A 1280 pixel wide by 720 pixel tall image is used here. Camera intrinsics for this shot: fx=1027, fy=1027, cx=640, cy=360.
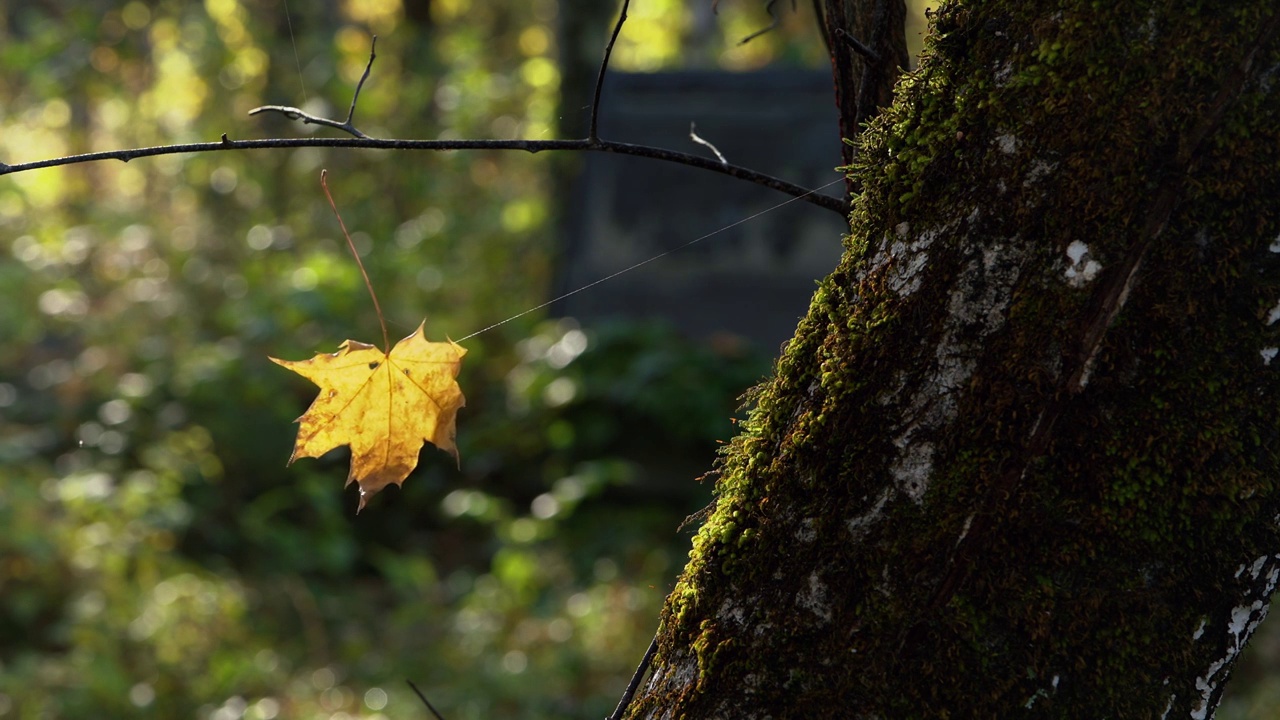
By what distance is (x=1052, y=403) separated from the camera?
98cm

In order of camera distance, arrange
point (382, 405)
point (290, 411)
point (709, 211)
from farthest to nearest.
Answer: point (709, 211), point (290, 411), point (382, 405)

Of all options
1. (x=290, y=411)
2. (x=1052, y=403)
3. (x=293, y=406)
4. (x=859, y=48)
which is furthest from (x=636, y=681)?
(x=293, y=406)

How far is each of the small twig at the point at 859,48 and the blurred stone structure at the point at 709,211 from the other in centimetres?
450

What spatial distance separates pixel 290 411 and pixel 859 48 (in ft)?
16.5

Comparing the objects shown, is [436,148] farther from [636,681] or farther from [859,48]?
[636,681]

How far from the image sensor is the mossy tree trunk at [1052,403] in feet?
3.13

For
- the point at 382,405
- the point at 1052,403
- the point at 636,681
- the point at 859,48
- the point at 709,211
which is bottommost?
the point at 636,681

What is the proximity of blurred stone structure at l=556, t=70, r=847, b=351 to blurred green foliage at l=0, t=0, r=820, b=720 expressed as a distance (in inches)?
13.2

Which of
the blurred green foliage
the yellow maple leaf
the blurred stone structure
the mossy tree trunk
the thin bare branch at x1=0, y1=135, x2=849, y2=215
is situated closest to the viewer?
the mossy tree trunk

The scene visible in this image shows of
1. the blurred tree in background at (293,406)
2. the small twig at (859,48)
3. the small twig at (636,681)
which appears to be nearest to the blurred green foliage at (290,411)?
the blurred tree in background at (293,406)

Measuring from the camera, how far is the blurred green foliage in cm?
419

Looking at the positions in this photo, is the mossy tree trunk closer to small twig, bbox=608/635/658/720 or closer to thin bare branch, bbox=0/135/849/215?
small twig, bbox=608/635/658/720

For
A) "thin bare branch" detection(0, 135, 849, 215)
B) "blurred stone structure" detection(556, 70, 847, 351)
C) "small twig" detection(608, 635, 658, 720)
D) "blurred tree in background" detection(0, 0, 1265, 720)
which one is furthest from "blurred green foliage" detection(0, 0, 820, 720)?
"small twig" detection(608, 635, 658, 720)

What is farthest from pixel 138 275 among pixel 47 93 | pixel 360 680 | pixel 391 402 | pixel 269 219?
pixel 391 402
